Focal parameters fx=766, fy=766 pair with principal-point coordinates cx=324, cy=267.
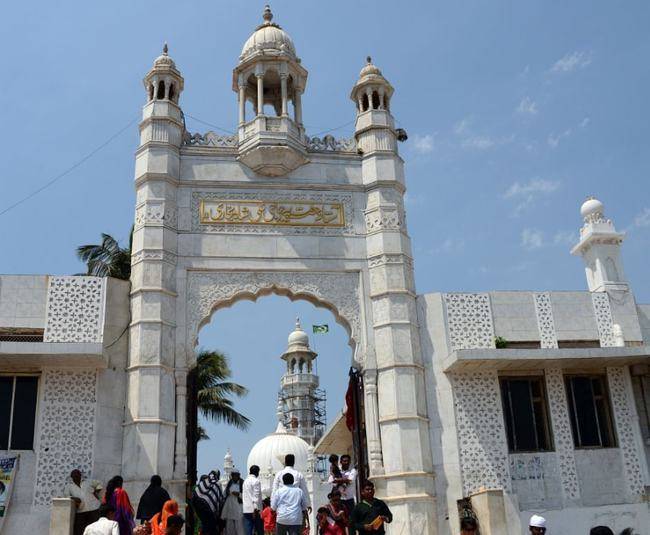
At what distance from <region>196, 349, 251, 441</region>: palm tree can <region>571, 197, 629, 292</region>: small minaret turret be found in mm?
9505

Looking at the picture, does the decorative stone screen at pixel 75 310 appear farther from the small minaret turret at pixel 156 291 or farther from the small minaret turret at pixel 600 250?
the small minaret turret at pixel 600 250

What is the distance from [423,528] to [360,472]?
1.76m

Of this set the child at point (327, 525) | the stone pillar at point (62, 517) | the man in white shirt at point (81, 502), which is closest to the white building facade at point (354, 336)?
the man in white shirt at point (81, 502)

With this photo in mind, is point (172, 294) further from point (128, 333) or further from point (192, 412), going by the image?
point (192, 412)

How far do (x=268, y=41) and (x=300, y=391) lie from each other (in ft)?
106

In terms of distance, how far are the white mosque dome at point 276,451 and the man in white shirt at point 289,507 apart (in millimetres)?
22811

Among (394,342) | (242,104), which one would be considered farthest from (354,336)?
(242,104)

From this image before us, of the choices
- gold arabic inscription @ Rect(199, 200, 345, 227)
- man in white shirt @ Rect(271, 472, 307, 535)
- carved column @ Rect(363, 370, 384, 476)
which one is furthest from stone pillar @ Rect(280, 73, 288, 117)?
man in white shirt @ Rect(271, 472, 307, 535)

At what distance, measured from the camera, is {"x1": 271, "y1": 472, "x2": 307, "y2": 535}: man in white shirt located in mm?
9844

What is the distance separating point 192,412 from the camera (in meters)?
13.6

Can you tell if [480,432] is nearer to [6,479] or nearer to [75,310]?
[75,310]

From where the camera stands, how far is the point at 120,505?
984cm

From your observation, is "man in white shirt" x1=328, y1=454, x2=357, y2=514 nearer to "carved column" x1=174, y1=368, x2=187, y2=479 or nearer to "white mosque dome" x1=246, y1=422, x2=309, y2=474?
"carved column" x1=174, y1=368, x2=187, y2=479

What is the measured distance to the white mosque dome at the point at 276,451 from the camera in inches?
1314
